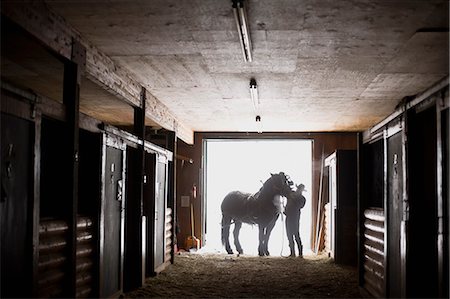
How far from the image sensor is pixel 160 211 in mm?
9406

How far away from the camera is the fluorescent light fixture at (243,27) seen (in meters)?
4.78

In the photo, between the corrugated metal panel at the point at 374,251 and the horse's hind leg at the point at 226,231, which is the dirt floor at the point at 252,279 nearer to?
the corrugated metal panel at the point at 374,251

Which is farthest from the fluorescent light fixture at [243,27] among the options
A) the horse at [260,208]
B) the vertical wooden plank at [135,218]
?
the horse at [260,208]

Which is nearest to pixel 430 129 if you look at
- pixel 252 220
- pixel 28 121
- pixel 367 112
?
pixel 28 121

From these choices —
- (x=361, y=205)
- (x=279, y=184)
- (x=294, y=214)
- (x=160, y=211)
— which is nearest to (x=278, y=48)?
(x=361, y=205)

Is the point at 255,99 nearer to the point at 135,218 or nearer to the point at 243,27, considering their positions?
the point at 135,218

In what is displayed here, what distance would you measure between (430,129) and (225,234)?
8.76 metres

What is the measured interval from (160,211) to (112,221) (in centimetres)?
292

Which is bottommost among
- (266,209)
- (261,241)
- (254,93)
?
(261,241)

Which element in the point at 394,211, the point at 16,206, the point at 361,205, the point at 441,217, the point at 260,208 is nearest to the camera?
the point at 441,217

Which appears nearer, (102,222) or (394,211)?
(394,211)

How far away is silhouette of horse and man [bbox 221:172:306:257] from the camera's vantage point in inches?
479

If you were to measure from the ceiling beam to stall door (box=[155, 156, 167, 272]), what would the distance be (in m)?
0.82

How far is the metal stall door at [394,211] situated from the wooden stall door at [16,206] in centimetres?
281
